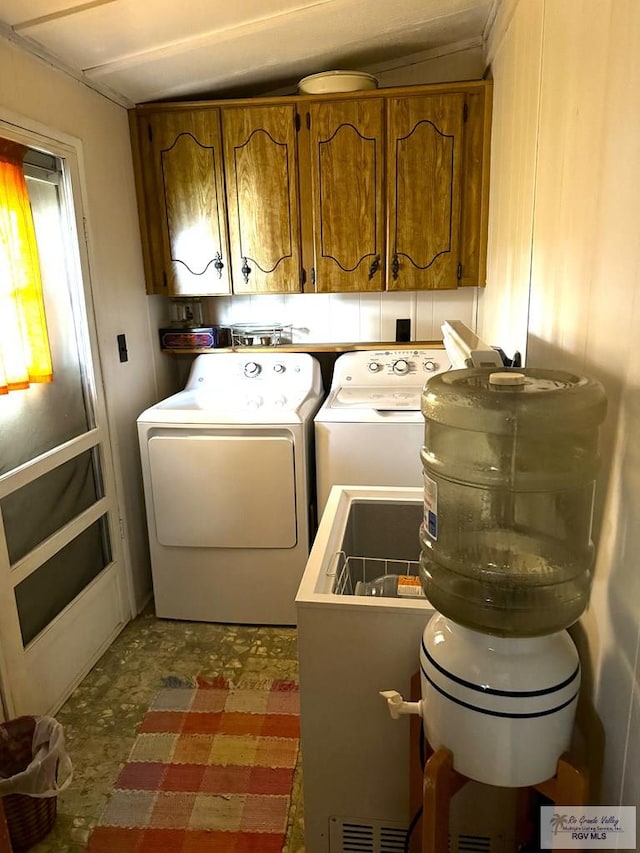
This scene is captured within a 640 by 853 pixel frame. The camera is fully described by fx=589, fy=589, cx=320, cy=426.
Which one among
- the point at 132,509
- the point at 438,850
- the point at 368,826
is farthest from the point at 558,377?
the point at 132,509

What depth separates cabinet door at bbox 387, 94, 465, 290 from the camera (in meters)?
2.50

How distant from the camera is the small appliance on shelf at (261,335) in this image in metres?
3.02

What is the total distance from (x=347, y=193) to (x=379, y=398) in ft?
3.03

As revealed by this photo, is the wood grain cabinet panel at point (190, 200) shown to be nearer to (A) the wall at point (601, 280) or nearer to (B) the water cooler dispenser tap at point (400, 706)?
(A) the wall at point (601, 280)

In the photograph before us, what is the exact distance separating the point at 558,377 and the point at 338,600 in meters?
0.63

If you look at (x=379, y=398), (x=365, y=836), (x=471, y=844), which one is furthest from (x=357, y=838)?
(x=379, y=398)

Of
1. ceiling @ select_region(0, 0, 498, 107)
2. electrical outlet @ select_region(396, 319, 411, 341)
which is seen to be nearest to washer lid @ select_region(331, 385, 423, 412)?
electrical outlet @ select_region(396, 319, 411, 341)

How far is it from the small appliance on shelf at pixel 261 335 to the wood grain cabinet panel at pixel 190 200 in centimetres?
33

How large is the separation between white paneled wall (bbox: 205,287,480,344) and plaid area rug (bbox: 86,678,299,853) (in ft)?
5.61

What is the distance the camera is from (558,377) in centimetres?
94

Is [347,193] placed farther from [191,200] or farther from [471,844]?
[471,844]

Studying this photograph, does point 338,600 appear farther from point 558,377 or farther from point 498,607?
point 558,377

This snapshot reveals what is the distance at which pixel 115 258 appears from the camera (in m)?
2.52

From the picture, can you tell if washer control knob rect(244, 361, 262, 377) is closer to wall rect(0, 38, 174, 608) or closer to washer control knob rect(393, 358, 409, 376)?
wall rect(0, 38, 174, 608)
